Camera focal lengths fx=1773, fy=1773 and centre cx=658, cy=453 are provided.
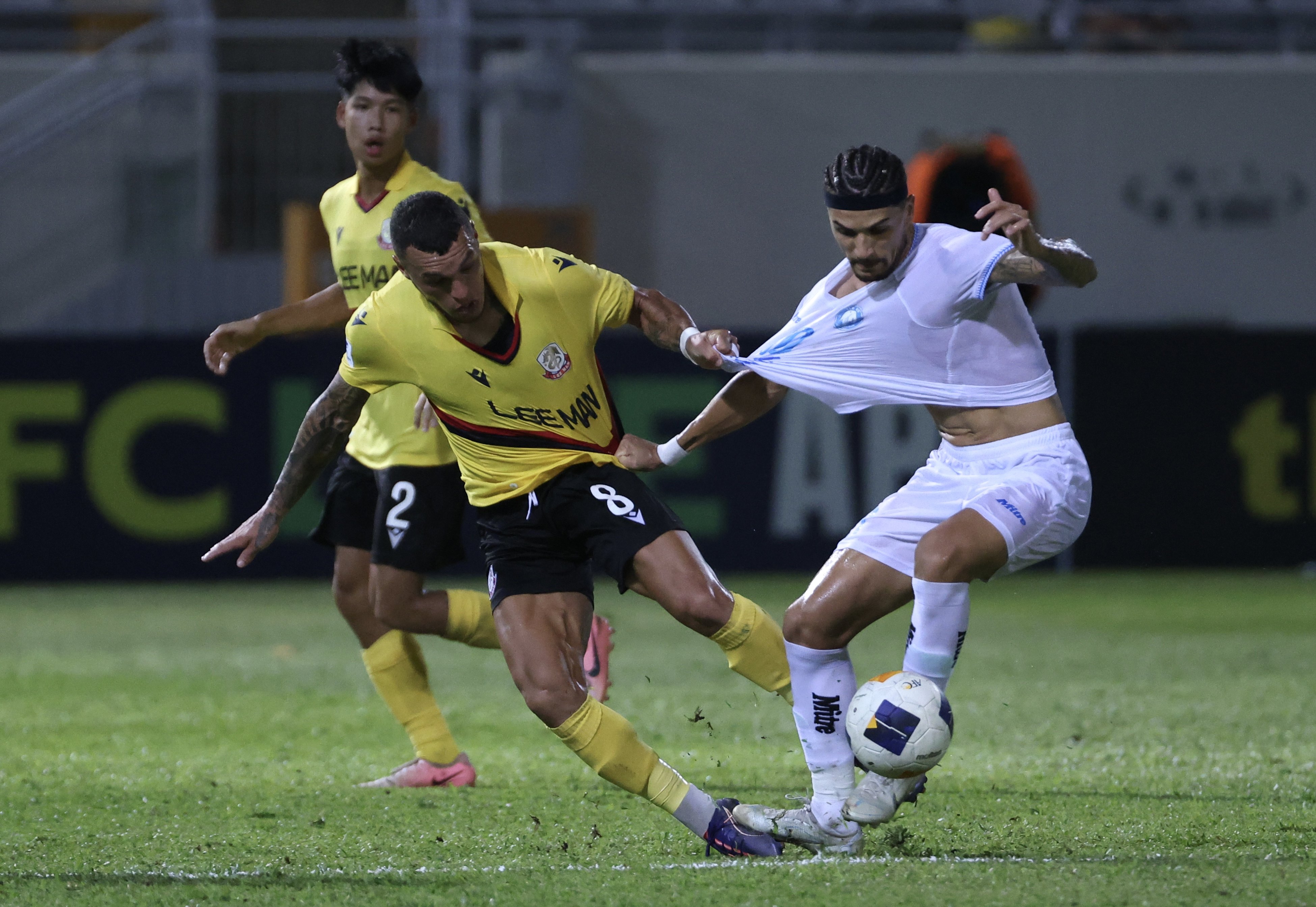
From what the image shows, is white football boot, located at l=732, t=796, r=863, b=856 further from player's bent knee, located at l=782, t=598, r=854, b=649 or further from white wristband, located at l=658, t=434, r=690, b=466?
white wristband, located at l=658, t=434, r=690, b=466

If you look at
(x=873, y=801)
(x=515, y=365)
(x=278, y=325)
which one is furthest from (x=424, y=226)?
(x=873, y=801)

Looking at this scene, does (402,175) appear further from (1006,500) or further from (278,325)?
(1006,500)

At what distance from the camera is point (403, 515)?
6156 mm

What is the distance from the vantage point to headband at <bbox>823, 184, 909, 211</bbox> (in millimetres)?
4770

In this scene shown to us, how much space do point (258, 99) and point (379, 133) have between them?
29.0ft

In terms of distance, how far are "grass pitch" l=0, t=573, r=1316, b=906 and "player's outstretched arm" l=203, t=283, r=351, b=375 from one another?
146cm

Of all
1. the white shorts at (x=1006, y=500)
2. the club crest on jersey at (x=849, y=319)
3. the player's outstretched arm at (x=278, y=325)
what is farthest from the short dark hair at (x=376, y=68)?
the white shorts at (x=1006, y=500)

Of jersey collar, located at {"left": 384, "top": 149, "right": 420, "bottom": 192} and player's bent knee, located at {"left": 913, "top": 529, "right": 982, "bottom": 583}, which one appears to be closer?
player's bent knee, located at {"left": 913, "top": 529, "right": 982, "bottom": 583}

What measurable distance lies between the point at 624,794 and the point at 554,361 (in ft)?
5.35

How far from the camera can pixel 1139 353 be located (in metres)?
13.1

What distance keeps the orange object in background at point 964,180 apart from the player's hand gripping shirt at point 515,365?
932cm

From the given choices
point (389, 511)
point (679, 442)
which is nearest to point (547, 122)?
point (389, 511)

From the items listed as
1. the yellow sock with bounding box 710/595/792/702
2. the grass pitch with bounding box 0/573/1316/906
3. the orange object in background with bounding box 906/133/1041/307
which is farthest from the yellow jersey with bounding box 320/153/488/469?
the orange object in background with bounding box 906/133/1041/307

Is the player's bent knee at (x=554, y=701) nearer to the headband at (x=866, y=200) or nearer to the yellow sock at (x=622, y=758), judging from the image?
the yellow sock at (x=622, y=758)
